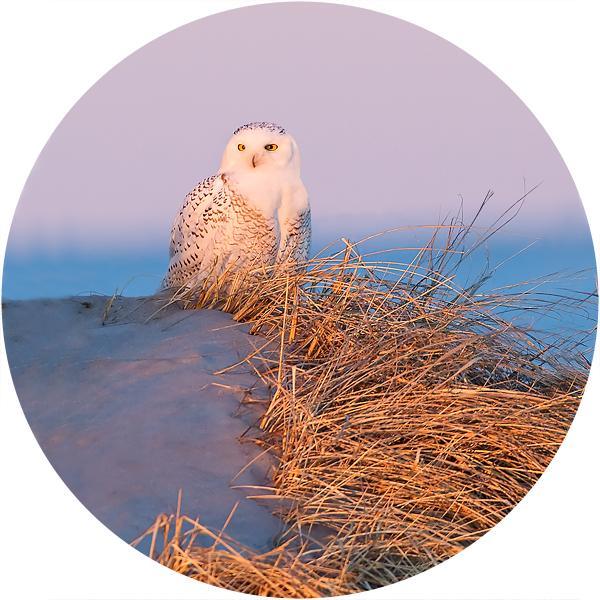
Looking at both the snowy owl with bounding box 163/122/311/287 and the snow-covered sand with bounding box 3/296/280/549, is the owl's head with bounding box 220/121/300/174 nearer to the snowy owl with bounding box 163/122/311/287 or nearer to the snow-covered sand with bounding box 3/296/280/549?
the snowy owl with bounding box 163/122/311/287

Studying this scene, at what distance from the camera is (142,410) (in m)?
2.87

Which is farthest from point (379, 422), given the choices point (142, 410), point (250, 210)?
point (250, 210)

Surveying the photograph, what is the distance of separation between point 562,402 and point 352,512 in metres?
1.05

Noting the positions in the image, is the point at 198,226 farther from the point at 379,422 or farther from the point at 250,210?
the point at 379,422

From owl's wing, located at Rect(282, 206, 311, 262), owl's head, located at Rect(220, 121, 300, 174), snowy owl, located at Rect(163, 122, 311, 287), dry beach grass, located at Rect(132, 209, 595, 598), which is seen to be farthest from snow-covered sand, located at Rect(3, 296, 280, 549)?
owl's head, located at Rect(220, 121, 300, 174)

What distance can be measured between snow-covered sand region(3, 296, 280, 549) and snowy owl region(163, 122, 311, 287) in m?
0.58

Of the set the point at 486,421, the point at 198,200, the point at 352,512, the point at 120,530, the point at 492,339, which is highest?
the point at 198,200

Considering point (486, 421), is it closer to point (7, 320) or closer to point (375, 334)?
point (375, 334)

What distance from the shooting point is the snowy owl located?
161 inches

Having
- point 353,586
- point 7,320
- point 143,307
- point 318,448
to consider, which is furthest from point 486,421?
point 7,320

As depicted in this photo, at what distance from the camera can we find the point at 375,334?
3176 mm

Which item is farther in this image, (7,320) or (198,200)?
(198,200)

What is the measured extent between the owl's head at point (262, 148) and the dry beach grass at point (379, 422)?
78 centimetres

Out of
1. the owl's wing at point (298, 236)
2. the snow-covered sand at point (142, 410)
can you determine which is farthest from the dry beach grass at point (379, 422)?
the owl's wing at point (298, 236)
